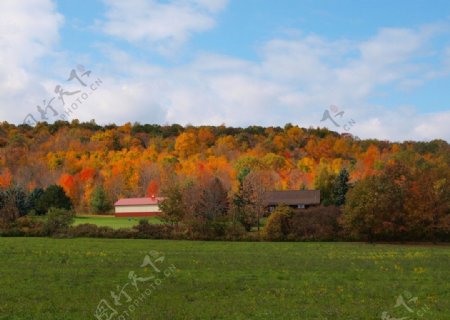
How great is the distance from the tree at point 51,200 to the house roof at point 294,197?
1331 inches

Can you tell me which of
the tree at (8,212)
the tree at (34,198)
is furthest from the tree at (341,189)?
the tree at (34,198)

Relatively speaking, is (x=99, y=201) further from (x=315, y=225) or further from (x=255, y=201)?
(x=315, y=225)

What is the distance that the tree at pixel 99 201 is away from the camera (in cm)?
10112

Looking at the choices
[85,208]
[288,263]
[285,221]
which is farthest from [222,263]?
[85,208]

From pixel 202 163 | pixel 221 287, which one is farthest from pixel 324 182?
pixel 221 287

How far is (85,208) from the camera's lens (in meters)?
106

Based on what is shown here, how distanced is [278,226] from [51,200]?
151 ft

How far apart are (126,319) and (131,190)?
10342 centimetres

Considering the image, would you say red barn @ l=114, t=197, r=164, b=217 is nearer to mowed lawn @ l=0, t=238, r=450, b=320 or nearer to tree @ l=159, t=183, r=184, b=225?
tree @ l=159, t=183, r=184, b=225

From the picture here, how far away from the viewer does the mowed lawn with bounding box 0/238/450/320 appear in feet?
48.0

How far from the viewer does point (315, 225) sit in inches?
2084

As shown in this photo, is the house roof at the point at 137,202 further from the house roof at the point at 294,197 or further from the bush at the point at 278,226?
the bush at the point at 278,226

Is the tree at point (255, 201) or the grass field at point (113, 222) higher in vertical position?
the tree at point (255, 201)

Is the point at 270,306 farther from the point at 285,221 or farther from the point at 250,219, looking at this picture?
the point at 250,219
